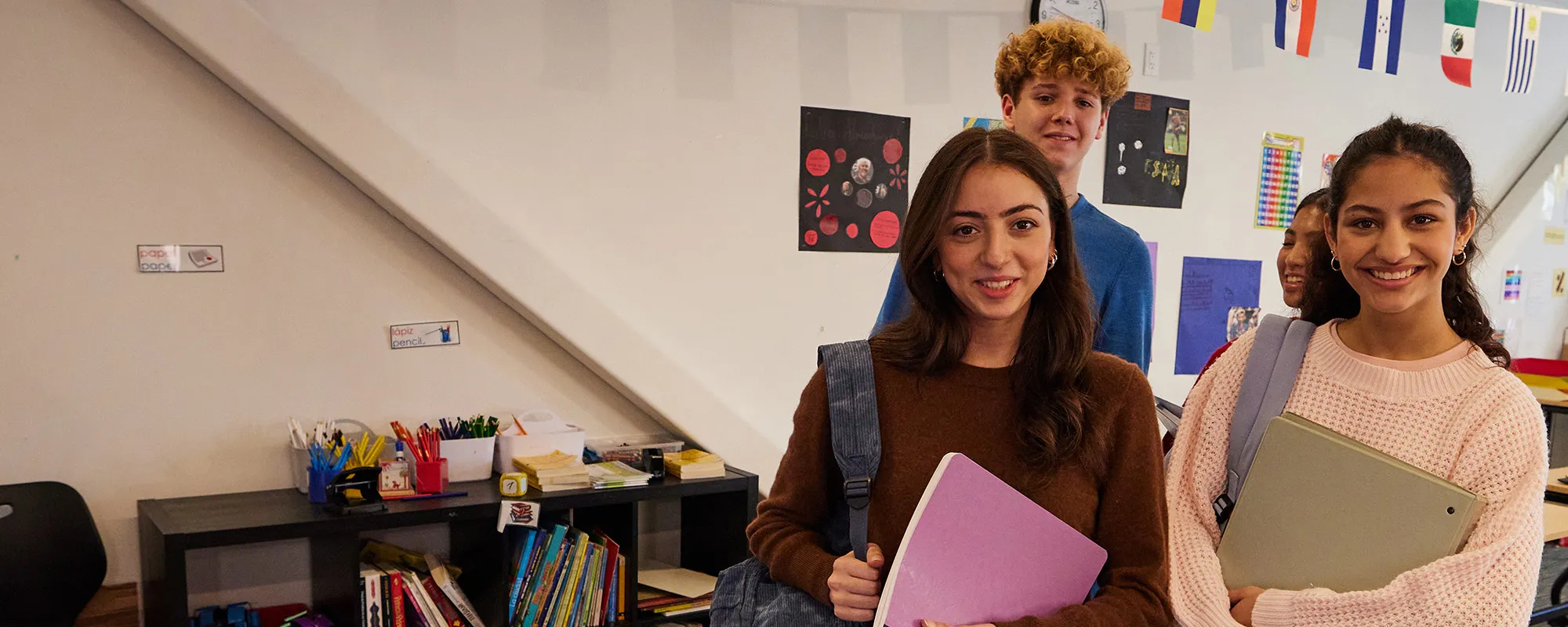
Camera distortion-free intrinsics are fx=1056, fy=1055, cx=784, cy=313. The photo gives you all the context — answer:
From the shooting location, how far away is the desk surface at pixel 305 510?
7.97 feet

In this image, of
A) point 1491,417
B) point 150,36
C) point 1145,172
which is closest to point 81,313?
point 150,36

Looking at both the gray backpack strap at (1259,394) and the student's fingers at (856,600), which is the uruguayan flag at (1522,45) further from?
the student's fingers at (856,600)

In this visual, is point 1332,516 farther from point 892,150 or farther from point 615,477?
point 892,150

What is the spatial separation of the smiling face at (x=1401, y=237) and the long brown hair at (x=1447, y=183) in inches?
0.6

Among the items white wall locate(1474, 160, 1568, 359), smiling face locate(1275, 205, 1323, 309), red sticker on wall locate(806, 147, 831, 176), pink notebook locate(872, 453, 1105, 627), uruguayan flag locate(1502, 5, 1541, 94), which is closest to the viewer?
pink notebook locate(872, 453, 1105, 627)

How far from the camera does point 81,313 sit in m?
2.65

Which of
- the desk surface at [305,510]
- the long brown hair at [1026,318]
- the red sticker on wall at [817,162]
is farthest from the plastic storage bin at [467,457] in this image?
the long brown hair at [1026,318]

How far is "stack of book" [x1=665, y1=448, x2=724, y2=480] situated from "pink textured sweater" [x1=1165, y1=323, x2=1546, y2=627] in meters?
1.70

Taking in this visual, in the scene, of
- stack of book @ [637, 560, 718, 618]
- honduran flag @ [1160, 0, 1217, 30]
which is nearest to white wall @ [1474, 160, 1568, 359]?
honduran flag @ [1160, 0, 1217, 30]

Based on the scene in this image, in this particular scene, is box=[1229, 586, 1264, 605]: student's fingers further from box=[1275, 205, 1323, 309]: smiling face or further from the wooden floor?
the wooden floor

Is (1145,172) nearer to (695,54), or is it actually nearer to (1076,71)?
(695,54)

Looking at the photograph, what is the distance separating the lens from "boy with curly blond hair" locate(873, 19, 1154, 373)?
5.50 feet

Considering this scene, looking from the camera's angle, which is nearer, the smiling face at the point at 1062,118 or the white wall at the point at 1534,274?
the smiling face at the point at 1062,118

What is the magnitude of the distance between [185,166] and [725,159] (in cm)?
151
